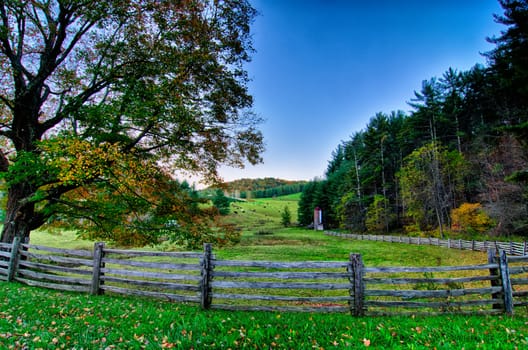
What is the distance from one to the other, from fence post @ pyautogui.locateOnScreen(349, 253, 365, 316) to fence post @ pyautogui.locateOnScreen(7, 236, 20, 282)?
11528mm

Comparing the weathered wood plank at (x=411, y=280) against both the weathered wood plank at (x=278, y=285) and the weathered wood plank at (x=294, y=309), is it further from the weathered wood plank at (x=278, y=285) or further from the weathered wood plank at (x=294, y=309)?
the weathered wood plank at (x=294, y=309)

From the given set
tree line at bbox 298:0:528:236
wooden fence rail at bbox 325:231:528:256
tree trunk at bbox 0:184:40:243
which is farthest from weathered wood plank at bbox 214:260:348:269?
tree line at bbox 298:0:528:236

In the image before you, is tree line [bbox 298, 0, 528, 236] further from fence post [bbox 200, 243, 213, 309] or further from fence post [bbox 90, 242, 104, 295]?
fence post [bbox 90, 242, 104, 295]

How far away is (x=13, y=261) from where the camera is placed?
9148 millimetres

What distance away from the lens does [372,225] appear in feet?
142

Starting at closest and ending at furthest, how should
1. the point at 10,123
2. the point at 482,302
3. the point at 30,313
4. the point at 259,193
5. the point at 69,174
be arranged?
the point at 30,313, the point at 482,302, the point at 69,174, the point at 10,123, the point at 259,193

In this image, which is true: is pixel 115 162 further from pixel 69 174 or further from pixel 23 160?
pixel 23 160

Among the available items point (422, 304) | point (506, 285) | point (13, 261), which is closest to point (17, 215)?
point (13, 261)

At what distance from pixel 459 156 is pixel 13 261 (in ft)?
135

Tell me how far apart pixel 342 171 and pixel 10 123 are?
190 ft

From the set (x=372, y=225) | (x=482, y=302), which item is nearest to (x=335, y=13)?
(x=482, y=302)

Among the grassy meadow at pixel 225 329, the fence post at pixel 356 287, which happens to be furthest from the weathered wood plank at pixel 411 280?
the grassy meadow at pixel 225 329

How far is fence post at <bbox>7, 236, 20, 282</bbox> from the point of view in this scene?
9.05 meters

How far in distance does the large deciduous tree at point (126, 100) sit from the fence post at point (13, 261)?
44.3 inches
